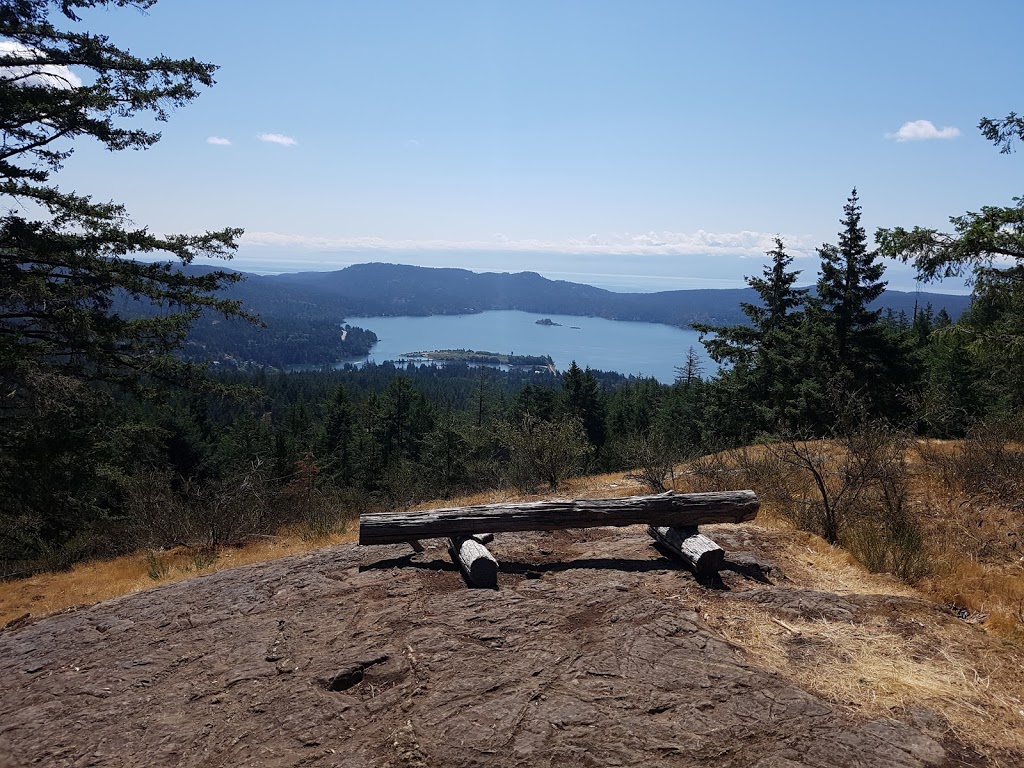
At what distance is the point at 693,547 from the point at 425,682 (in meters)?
3.23

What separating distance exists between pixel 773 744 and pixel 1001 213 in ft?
31.1

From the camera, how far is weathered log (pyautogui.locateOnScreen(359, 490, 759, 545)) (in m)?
6.41

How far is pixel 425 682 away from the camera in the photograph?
162 inches

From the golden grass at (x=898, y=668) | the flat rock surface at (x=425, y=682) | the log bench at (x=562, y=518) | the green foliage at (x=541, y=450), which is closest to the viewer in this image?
the flat rock surface at (x=425, y=682)

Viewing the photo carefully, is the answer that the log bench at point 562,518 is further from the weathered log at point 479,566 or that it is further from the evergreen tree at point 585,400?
the evergreen tree at point 585,400

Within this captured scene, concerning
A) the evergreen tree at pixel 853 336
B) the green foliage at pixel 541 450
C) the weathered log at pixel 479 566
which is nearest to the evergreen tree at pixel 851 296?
the evergreen tree at pixel 853 336

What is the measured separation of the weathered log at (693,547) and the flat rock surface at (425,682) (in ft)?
0.71

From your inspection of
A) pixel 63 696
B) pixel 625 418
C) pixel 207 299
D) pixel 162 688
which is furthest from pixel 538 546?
pixel 625 418

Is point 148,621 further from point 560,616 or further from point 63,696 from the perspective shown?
point 560,616

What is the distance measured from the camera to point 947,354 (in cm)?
3275

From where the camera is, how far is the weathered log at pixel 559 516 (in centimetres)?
641

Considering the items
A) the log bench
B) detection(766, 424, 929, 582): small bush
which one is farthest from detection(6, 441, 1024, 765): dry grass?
the log bench

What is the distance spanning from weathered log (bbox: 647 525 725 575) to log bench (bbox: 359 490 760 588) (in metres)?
0.01

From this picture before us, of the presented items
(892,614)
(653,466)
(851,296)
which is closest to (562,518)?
(892,614)
